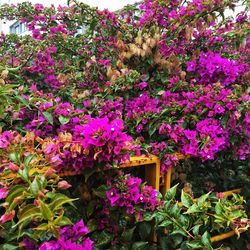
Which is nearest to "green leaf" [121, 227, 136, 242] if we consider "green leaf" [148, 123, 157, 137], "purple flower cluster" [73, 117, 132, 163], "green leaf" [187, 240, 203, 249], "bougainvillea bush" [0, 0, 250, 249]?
"bougainvillea bush" [0, 0, 250, 249]

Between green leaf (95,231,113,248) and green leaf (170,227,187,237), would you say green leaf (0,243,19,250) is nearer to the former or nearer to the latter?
green leaf (95,231,113,248)

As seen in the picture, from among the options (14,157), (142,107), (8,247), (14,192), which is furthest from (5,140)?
(142,107)

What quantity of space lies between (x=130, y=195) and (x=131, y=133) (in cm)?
48

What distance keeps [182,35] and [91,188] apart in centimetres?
118

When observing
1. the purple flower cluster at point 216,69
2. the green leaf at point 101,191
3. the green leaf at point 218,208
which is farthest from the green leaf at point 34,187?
the purple flower cluster at point 216,69

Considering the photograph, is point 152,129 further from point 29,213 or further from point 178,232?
point 29,213

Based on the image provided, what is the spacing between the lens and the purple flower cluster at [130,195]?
125cm

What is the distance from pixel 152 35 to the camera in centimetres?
203

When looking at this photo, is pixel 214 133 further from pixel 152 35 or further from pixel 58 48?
pixel 58 48

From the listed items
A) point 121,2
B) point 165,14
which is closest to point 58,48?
point 165,14

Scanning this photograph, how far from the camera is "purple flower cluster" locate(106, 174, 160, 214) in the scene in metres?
1.25

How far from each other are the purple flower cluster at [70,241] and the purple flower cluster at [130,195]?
0.18m

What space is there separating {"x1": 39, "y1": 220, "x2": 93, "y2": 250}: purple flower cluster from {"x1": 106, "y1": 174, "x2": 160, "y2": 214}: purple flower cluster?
0.61 ft

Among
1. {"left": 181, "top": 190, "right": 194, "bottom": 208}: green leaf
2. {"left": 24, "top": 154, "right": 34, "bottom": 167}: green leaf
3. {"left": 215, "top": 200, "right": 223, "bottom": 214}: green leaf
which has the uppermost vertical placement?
{"left": 24, "top": 154, "right": 34, "bottom": 167}: green leaf
